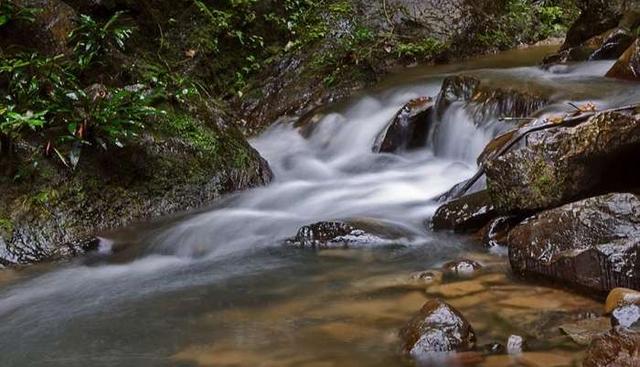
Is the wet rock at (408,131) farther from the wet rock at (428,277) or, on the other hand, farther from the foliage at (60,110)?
the wet rock at (428,277)

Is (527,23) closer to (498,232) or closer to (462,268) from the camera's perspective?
(498,232)

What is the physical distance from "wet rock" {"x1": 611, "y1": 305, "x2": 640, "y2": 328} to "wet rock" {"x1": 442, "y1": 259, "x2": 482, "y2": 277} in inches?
48.1

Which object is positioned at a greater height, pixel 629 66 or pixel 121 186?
pixel 629 66

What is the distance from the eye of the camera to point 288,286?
4.32 m

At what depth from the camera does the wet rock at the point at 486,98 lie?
22.3ft

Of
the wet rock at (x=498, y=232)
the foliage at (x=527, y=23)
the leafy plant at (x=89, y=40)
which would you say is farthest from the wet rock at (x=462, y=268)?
the foliage at (x=527, y=23)

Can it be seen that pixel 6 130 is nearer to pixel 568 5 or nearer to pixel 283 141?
pixel 283 141

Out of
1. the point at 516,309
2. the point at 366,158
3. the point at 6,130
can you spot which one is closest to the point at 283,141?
the point at 366,158

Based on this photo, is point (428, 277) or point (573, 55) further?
point (573, 55)

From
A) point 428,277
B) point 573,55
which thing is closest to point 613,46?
point 573,55

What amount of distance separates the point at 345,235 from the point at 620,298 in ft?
7.42

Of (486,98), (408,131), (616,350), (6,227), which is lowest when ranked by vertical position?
(616,350)

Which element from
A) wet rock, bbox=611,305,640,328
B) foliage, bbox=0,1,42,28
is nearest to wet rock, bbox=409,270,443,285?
wet rock, bbox=611,305,640,328

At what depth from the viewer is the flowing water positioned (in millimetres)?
3348
